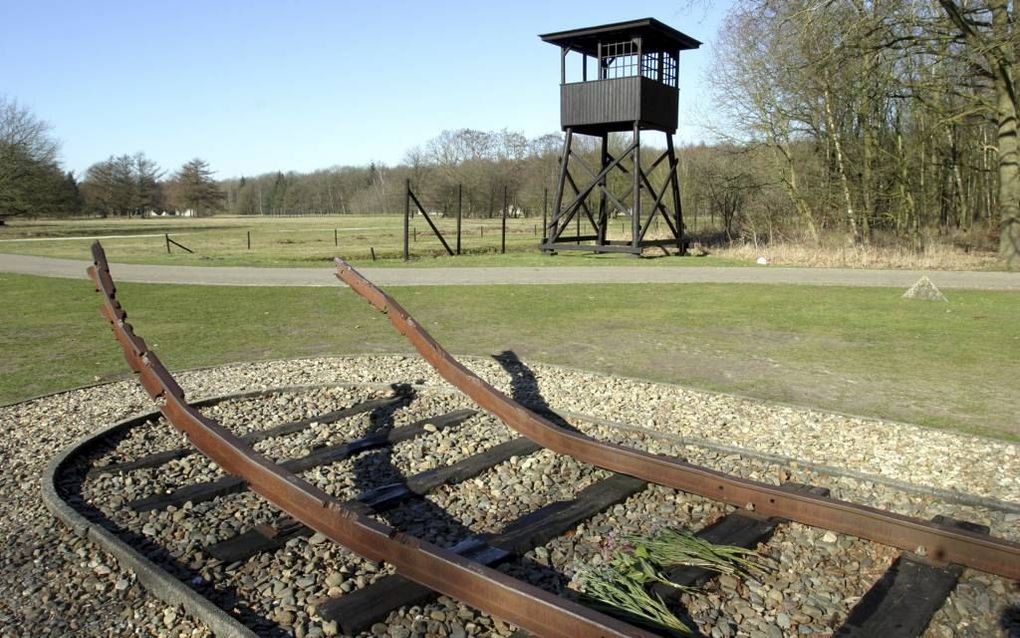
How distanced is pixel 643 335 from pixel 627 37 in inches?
591

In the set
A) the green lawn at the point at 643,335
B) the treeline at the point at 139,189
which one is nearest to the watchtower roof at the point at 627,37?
the green lawn at the point at 643,335

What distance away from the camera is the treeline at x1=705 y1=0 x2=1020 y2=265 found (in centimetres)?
2048

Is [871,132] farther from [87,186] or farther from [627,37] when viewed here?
[87,186]

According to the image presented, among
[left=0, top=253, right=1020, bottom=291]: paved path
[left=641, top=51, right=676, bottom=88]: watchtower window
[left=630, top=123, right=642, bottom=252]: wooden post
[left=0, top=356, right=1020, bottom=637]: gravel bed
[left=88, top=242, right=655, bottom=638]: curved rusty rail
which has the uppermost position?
[left=641, top=51, right=676, bottom=88]: watchtower window

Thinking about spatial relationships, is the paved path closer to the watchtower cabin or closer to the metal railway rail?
the watchtower cabin

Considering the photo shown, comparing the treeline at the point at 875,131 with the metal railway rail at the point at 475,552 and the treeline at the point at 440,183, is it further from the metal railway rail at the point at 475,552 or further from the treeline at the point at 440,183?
the metal railway rail at the point at 475,552

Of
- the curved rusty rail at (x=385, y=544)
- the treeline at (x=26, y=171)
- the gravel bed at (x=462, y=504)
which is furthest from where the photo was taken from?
the treeline at (x=26, y=171)

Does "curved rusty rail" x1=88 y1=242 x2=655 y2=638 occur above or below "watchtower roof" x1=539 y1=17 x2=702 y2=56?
below

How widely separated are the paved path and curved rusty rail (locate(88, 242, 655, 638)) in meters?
12.7

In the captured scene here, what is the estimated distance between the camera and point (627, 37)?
22.6 metres

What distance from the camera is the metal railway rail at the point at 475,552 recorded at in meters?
2.65

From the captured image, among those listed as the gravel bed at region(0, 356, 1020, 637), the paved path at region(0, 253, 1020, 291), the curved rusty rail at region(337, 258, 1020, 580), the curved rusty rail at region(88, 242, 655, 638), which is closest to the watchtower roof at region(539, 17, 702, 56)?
the paved path at region(0, 253, 1020, 291)

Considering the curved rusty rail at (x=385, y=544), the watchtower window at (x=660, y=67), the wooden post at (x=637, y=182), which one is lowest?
the curved rusty rail at (x=385, y=544)

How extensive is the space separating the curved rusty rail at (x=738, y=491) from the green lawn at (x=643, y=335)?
2.76 meters
